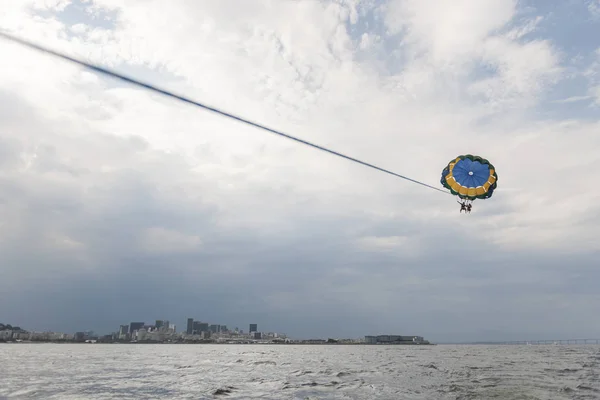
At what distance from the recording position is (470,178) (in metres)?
24.8

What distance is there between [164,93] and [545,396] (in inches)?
955

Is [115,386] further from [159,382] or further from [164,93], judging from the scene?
[164,93]

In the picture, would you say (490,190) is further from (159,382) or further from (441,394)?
(159,382)

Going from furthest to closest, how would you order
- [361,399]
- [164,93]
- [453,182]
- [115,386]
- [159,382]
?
[159,382]
[115,386]
[453,182]
[361,399]
[164,93]

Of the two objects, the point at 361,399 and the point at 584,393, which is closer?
the point at 361,399

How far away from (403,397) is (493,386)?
804cm

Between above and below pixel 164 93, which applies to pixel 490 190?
above

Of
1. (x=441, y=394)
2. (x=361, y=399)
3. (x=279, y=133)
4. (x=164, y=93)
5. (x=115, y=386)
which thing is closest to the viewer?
(x=164, y=93)

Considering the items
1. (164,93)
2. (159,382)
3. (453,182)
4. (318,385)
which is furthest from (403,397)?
(164,93)

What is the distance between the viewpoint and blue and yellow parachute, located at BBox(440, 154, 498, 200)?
2420cm

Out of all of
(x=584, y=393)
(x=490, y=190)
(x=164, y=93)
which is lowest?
(x=584, y=393)

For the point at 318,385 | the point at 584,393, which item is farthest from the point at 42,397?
the point at 584,393

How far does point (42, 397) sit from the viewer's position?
21.3 m

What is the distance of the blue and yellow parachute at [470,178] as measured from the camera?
24203mm
